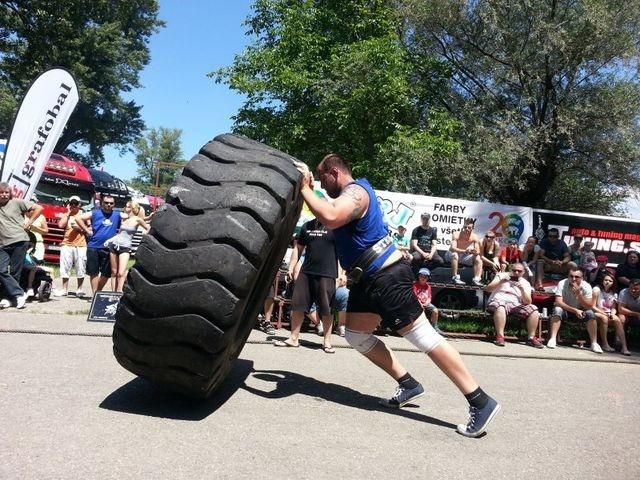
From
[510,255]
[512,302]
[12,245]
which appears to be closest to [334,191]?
[12,245]

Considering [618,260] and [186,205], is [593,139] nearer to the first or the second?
[618,260]

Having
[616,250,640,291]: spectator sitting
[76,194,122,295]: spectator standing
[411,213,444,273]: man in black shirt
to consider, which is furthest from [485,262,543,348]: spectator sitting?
[76,194,122,295]: spectator standing

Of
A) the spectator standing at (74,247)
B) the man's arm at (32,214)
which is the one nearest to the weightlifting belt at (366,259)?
the man's arm at (32,214)

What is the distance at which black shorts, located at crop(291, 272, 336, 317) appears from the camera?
6.68 m

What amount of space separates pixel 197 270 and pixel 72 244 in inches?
297

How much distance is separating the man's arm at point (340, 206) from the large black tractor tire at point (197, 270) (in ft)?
1.03

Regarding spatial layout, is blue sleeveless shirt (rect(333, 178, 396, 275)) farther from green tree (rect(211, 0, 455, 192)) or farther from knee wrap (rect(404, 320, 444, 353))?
green tree (rect(211, 0, 455, 192))

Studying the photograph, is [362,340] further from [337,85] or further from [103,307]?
[337,85]

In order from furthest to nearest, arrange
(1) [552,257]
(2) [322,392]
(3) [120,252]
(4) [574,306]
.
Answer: (1) [552,257], (4) [574,306], (3) [120,252], (2) [322,392]

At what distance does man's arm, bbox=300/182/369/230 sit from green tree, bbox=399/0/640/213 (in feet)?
42.6

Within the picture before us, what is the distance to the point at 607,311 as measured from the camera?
30.9ft

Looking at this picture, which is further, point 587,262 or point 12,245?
point 587,262

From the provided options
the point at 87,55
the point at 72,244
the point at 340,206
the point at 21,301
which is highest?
the point at 87,55

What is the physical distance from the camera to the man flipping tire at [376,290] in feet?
12.7
